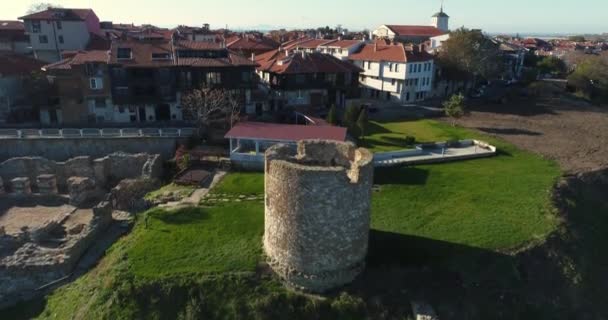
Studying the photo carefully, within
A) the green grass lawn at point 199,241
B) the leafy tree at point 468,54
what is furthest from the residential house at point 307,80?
the green grass lawn at point 199,241

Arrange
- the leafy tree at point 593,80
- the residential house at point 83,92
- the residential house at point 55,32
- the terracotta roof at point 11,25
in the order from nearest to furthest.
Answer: the residential house at point 83,92, the residential house at point 55,32, the terracotta roof at point 11,25, the leafy tree at point 593,80

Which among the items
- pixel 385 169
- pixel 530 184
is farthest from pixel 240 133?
pixel 530 184

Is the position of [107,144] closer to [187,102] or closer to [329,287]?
[187,102]

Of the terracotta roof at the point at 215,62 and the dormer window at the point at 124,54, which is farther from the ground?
the dormer window at the point at 124,54

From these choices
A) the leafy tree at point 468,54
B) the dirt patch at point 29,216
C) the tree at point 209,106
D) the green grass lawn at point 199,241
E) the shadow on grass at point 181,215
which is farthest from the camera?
the leafy tree at point 468,54

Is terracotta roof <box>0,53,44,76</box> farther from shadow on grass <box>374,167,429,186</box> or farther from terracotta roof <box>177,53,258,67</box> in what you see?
shadow on grass <box>374,167,429,186</box>

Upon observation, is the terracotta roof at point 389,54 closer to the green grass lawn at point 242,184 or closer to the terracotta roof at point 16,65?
the green grass lawn at point 242,184

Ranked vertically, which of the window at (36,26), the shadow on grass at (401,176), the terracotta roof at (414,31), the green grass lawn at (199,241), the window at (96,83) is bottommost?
the green grass lawn at (199,241)

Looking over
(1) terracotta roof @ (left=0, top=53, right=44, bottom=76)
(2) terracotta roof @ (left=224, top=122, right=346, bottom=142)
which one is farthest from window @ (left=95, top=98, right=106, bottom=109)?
(2) terracotta roof @ (left=224, top=122, right=346, bottom=142)
